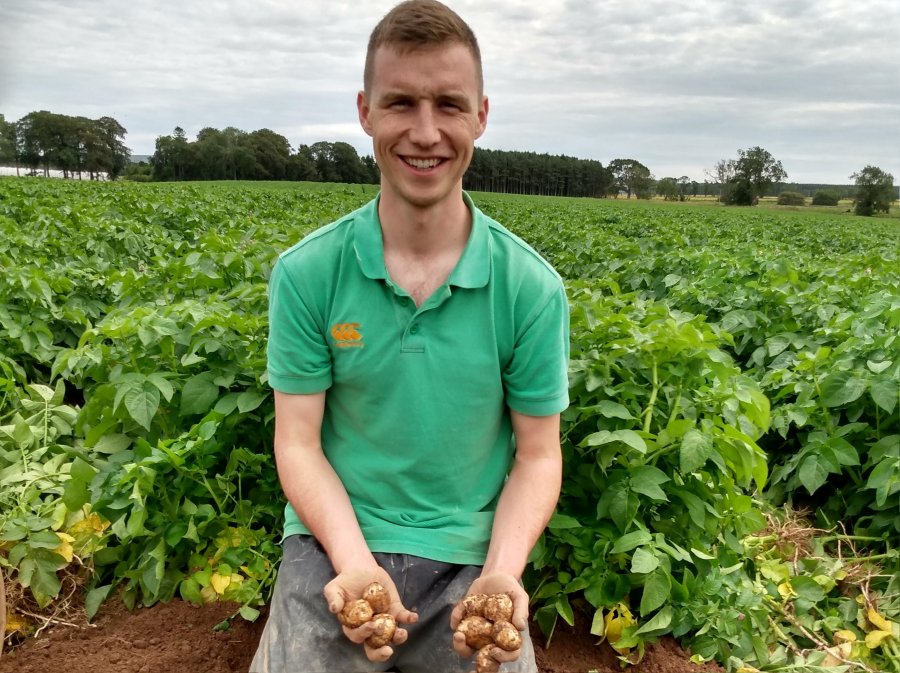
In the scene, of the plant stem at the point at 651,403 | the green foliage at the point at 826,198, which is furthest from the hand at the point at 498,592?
the green foliage at the point at 826,198

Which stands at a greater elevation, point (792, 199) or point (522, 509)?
point (792, 199)

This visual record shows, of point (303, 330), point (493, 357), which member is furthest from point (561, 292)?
point (303, 330)

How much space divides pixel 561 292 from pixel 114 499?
5.22ft

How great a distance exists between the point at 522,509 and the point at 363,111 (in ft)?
3.66

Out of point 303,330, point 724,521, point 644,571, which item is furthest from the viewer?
point 724,521

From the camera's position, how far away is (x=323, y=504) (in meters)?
1.88

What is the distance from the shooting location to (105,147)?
4975 centimetres

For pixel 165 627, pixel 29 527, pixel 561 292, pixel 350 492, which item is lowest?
pixel 165 627

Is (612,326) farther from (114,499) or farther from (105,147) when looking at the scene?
(105,147)

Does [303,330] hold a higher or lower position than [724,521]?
higher

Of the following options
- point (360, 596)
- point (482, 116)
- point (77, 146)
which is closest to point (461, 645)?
point (360, 596)

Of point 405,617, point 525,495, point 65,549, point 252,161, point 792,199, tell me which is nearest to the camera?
point 405,617

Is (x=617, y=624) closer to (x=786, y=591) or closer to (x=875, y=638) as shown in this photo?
(x=786, y=591)

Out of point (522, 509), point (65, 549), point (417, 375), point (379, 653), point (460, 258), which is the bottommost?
point (65, 549)
